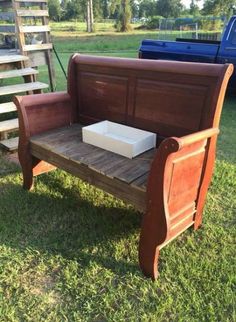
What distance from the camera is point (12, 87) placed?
465 cm

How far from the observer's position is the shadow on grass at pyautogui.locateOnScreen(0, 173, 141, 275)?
2594 mm

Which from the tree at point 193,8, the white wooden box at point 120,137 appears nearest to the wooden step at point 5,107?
the white wooden box at point 120,137

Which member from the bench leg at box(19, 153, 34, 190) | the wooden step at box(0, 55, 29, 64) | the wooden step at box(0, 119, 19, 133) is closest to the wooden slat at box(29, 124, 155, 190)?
the bench leg at box(19, 153, 34, 190)

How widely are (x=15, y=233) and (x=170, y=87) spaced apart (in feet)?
5.73

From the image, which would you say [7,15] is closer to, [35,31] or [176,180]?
[35,31]

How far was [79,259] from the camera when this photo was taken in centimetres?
254

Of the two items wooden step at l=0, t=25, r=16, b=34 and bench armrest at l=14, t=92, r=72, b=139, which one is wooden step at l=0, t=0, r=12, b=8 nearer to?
wooden step at l=0, t=25, r=16, b=34

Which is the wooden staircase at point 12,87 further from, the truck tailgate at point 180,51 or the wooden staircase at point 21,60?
the truck tailgate at point 180,51

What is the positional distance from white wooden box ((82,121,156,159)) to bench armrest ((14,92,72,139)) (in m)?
0.51

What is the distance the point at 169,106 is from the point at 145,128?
0.35 meters

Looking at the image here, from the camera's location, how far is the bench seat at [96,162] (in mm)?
2376

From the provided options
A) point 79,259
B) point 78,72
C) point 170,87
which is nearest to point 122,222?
point 79,259

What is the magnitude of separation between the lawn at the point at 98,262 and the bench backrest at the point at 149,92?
83 cm

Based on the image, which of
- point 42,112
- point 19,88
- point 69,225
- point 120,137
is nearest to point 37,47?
point 19,88
